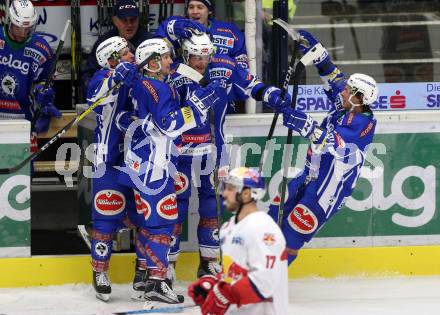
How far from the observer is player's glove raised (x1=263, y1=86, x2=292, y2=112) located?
814 cm

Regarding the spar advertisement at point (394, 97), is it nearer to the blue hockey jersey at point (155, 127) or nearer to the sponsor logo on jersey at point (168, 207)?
the blue hockey jersey at point (155, 127)

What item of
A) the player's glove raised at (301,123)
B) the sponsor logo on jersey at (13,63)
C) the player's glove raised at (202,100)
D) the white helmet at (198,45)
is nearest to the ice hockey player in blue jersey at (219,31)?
the white helmet at (198,45)

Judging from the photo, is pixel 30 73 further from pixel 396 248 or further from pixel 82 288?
pixel 396 248

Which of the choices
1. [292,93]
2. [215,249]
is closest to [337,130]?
[292,93]

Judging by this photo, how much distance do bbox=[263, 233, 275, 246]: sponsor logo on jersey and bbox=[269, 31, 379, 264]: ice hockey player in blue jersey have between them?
6.88ft

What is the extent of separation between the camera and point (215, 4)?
895cm

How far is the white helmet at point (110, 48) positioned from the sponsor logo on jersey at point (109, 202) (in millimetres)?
757

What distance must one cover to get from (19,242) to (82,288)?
48 cm

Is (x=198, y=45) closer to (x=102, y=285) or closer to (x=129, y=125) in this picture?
(x=129, y=125)

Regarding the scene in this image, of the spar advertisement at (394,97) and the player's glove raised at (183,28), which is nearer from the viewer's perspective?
the player's glove raised at (183,28)

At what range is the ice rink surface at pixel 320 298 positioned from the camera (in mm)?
8117

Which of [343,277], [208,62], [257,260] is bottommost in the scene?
[343,277]

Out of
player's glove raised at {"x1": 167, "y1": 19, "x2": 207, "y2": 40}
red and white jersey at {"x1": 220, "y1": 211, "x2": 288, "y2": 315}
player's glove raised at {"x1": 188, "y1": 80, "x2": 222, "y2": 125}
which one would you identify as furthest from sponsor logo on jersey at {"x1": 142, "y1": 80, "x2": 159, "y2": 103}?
red and white jersey at {"x1": 220, "y1": 211, "x2": 288, "y2": 315}

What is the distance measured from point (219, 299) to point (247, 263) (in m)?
0.20
